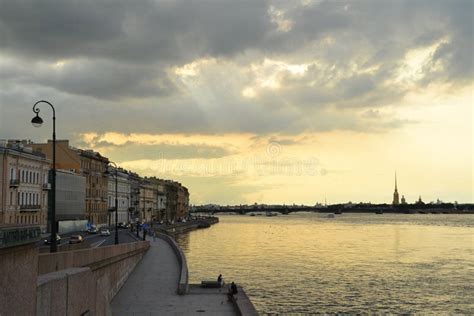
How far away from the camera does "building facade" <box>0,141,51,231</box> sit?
2675 inches

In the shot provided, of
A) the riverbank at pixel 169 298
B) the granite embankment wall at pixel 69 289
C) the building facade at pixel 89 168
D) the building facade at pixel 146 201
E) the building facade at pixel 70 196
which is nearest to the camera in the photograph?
the granite embankment wall at pixel 69 289

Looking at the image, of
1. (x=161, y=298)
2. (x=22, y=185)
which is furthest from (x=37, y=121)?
(x=22, y=185)

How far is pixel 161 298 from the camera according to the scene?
3669cm

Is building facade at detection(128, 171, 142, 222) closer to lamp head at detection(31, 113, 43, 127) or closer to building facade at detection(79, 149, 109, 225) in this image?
building facade at detection(79, 149, 109, 225)

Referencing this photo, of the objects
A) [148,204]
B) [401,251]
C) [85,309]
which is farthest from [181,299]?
[148,204]

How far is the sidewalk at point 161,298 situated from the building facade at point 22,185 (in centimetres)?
2397

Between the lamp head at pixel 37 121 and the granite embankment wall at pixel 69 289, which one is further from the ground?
the lamp head at pixel 37 121

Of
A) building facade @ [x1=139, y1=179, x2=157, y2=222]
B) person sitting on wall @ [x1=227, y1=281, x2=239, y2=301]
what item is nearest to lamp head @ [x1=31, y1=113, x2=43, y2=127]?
person sitting on wall @ [x1=227, y1=281, x2=239, y2=301]

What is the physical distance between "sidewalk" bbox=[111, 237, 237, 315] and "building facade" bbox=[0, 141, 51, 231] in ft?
78.7

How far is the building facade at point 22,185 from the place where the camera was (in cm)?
6794

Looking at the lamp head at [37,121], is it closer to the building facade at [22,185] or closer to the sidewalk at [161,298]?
the sidewalk at [161,298]

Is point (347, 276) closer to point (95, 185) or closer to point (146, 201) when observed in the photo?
point (95, 185)

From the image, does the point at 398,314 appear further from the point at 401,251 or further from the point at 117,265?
the point at 401,251

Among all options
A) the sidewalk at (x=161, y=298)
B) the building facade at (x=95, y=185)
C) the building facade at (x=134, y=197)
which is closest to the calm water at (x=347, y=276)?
the sidewalk at (x=161, y=298)
